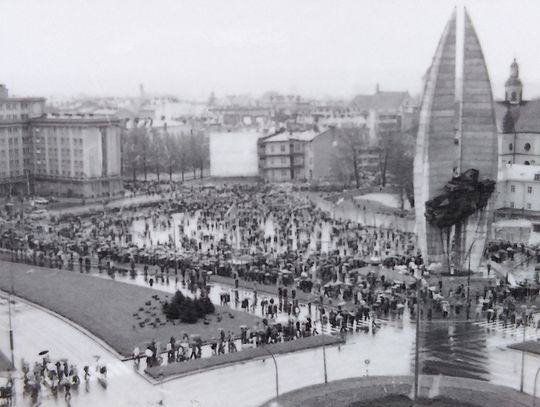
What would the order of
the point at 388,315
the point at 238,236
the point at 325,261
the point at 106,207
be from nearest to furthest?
the point at 388,315 → the point at 325,261 → the point at 238,236 → the point at 106,207

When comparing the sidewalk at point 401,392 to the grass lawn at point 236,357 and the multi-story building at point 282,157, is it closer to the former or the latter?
the grass lawn at point 236,357

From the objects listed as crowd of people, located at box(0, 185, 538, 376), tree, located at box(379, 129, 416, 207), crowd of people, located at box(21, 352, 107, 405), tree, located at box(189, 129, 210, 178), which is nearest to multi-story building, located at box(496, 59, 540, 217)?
tree, located at box(379, 129, 416, 207)

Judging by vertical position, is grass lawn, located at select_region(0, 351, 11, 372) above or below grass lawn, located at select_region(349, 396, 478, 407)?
below

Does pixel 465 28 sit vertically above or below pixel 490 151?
above

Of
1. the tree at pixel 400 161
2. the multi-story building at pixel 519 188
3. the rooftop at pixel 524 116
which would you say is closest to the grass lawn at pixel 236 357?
the multi-story building at pixel 519 188

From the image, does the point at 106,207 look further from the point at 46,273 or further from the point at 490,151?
the point at 490,151

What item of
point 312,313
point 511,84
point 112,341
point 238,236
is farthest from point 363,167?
point 112,341

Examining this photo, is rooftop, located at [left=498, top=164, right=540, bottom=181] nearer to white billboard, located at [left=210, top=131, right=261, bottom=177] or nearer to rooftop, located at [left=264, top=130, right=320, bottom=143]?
rooftop, located at [left=264, top=130, right=320, bottom=143]
